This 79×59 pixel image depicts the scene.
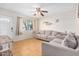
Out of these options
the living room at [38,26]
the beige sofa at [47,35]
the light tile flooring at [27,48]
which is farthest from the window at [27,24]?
the light tile flooring at [27,48]

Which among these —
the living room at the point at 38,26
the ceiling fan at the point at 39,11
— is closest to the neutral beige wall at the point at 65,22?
the living room at the point at 38,26

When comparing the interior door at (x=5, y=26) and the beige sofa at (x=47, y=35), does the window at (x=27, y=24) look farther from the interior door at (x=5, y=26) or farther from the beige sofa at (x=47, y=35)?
the interior door at (x=5, y=26)

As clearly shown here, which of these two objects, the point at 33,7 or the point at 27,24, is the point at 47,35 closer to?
the point at 27,24

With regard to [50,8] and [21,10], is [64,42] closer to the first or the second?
[50,8]

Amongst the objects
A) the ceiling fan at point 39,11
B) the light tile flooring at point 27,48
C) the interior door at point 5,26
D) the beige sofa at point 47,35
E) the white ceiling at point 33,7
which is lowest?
the light tile flooring at point 27,48

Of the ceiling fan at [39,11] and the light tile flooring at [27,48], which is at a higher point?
the ceiling fan at [39,11]

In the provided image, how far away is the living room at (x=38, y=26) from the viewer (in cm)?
181

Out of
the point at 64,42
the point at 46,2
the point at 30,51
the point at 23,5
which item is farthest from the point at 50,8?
the point at 30,51

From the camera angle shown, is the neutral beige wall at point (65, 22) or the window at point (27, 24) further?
the window at point (27, 24)

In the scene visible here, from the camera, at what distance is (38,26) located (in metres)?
1.90

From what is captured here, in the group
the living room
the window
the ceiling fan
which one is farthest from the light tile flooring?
the ceiling fan

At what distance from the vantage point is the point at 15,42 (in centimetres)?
188

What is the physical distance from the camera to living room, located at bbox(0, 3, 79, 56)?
181 cm

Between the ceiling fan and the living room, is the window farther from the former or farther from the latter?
the ceiling fan
